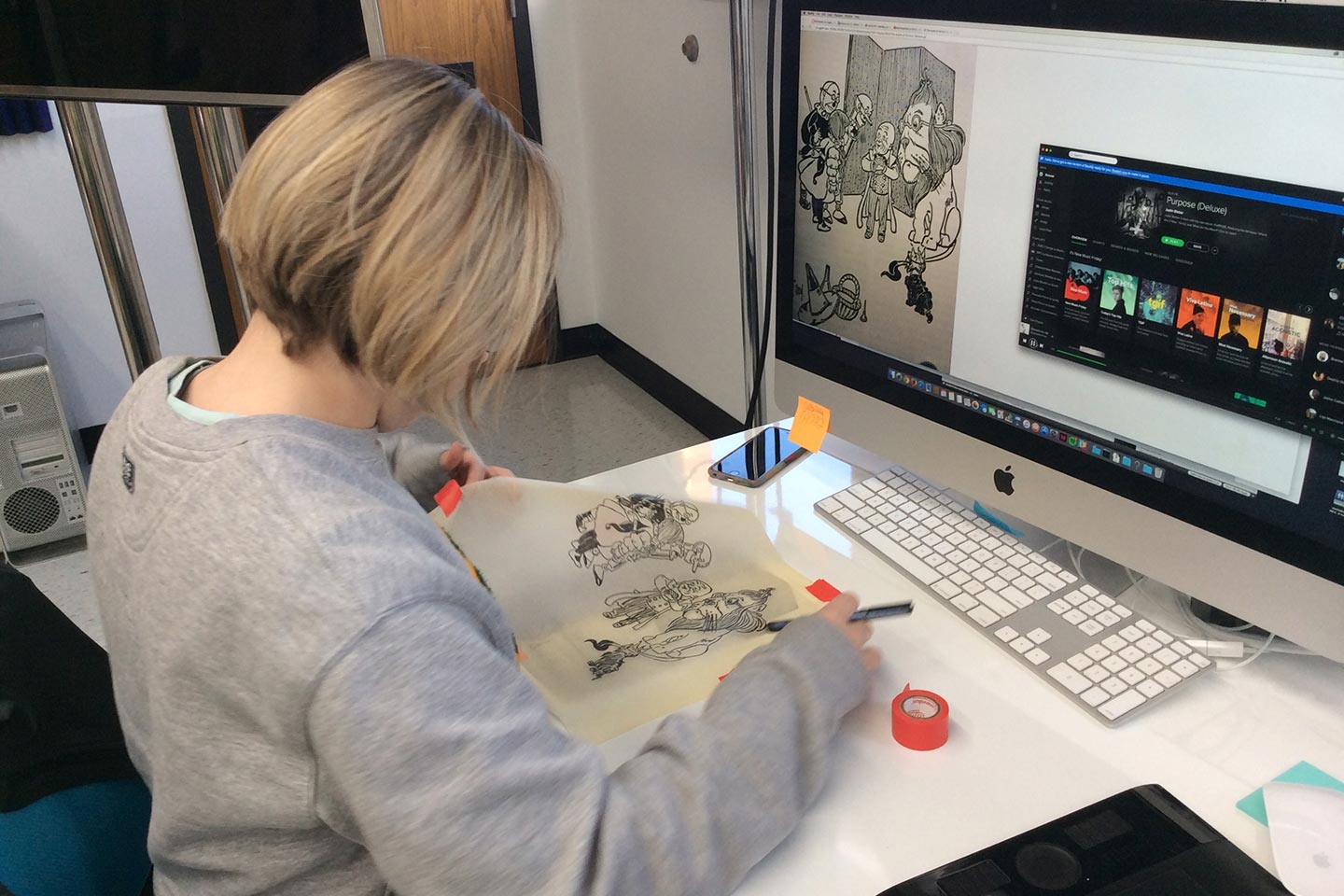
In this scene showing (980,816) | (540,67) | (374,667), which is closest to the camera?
(374,667)

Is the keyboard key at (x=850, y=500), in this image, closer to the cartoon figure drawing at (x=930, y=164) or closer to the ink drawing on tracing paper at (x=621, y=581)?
the ink drawing on tracing paper at (x=621, y=581)

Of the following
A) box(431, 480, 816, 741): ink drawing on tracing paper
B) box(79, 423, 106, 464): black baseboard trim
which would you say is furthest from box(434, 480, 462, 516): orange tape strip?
box(79, 423, 106, 464): black baseboard trim

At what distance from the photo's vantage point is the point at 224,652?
1.84ft

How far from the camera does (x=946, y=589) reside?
2.85ft

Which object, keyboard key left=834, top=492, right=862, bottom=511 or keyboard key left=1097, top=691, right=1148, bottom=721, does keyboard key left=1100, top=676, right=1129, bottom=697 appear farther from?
keyboard key left=834, top=492, right=862, bottom=511

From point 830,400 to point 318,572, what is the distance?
628 mm

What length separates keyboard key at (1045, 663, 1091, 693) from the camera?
746mm

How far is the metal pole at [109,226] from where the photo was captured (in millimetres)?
1158

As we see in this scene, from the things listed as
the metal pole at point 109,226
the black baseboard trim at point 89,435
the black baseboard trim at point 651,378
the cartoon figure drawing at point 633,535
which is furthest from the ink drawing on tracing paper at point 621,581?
the black baseboard trim at point 89,435

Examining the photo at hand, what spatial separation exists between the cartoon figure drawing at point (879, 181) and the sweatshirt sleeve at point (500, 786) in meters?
0.49

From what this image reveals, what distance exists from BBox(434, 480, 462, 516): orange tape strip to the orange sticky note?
0.38 m

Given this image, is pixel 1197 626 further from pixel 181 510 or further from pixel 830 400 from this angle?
pixel 181 510

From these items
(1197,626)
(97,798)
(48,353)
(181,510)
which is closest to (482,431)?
(181,510)

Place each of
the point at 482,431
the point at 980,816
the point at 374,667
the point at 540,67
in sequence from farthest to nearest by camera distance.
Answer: the point at 540,67, the point at 482,431, the point at 980,816, the point at 374,667
